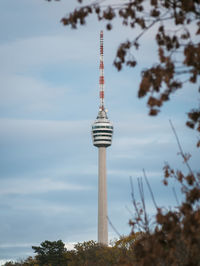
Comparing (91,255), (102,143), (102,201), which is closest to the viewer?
(91,255)

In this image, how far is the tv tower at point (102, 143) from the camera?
163 metres

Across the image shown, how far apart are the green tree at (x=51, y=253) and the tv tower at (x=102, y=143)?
201 feet

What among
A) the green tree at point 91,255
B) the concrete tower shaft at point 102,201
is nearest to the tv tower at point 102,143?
the concrete tower shaft at point 102,201

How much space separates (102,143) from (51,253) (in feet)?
232

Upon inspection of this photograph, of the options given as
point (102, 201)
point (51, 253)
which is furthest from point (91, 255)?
point (102, 201)

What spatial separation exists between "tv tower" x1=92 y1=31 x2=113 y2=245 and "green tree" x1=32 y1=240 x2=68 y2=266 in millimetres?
61121

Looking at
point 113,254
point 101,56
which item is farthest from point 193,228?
point 101,56

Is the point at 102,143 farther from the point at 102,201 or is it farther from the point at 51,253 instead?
the point at 51,253

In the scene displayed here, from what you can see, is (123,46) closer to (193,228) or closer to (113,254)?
(193,228)

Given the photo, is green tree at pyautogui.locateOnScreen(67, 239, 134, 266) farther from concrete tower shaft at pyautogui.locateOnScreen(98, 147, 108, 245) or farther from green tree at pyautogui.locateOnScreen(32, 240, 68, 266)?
concrete tower shaft at pyautogui.locateOnScreen(98, 147, 108, 245)

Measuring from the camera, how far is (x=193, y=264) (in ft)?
37.7

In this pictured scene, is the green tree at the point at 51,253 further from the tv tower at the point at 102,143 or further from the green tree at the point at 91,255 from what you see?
the tv tower at the point at 102,143

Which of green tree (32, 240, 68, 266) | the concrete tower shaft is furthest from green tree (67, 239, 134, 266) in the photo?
the concrete tower shaft

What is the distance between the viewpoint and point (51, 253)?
100 meters
